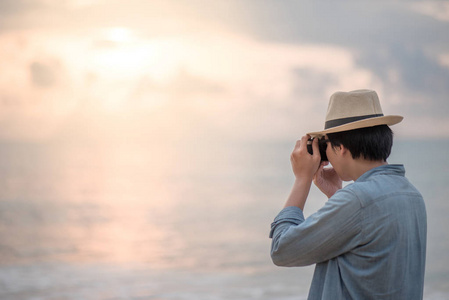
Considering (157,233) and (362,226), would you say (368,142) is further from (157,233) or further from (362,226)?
(157,233)

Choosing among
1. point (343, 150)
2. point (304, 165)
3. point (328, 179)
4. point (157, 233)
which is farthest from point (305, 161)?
point (157, 233)

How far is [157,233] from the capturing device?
14008mm

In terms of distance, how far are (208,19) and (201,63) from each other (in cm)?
448

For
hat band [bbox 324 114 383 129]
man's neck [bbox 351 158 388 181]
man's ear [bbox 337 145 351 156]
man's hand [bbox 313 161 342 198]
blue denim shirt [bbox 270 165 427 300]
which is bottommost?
blue denim shirt [bbox 270 165 427 300]

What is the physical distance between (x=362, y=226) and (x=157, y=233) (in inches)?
514

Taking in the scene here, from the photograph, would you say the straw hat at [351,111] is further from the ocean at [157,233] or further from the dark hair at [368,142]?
the ocean at [157,233]

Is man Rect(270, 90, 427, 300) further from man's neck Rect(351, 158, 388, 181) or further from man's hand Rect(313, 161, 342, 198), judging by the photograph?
man's hand Rect(313, 161, 342, 198)

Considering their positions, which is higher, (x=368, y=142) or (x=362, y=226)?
(x=368, y=142)

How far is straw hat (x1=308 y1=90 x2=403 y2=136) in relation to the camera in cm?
139

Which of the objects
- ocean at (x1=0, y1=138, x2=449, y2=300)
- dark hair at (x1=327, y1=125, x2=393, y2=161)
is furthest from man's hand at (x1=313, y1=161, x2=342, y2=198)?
ocean at (x1=0, y1=138, x2=449, y2=300)

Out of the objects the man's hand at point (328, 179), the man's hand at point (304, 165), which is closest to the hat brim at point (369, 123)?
the man's hand at point (304, 165)

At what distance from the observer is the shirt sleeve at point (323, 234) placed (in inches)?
49.6

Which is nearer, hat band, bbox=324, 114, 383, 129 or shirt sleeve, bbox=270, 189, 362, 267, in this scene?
shirt sleeve, bbox=270, 189, 362, 267

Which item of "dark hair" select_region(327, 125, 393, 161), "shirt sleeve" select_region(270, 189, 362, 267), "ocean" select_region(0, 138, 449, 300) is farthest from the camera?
"ocean" select_region(0, 138, 449, 300)
